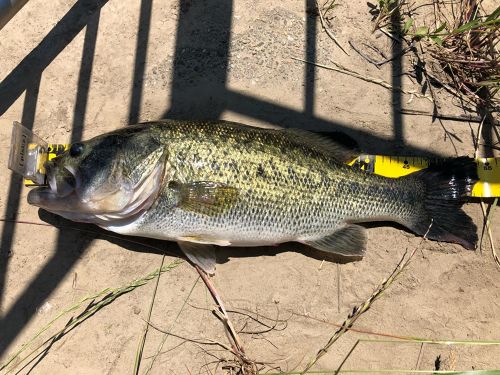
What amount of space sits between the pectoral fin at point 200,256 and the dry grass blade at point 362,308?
0.98 metres

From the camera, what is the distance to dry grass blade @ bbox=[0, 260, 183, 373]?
10.3ft

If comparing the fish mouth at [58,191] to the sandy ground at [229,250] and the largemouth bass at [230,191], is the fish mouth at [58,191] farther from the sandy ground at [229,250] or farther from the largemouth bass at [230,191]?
the sandy ground at [229,250]

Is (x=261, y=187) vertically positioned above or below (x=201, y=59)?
below

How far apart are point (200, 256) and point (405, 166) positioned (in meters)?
1.70

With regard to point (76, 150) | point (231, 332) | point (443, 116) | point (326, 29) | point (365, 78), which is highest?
point (326, 29)

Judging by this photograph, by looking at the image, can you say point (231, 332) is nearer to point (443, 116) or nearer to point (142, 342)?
point (142, 342)

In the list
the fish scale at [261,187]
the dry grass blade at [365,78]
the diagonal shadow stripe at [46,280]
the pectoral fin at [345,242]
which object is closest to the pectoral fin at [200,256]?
the fish scale at [261,187]

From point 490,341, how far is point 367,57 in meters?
2.37

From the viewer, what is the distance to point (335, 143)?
127 inches

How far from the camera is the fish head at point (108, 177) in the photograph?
9.27 ft

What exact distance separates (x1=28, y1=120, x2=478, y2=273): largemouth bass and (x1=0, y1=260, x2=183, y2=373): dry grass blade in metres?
0.42

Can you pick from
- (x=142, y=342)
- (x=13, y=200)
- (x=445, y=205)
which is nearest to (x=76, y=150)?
(x=13, y=200)

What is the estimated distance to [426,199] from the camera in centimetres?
316

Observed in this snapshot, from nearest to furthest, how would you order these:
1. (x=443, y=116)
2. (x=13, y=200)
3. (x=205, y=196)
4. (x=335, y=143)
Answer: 1. (x=205, y=196)
2. (x=335, y=143)
3. (x=13, y=200)
4. (x=443, y=116)
